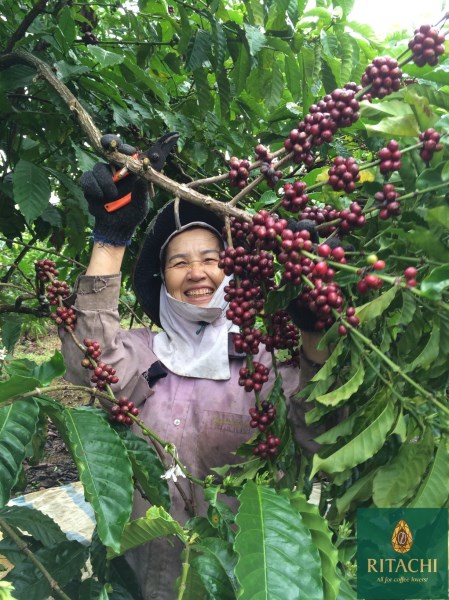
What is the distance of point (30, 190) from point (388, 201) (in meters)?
1.32

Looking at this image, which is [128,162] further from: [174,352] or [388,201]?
[174,352]

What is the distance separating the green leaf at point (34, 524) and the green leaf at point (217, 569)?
2.15ft

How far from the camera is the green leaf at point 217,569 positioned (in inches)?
35.0

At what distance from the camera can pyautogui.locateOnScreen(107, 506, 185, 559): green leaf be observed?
37.2 inches

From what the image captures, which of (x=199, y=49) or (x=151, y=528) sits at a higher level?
(x=199, y=49)

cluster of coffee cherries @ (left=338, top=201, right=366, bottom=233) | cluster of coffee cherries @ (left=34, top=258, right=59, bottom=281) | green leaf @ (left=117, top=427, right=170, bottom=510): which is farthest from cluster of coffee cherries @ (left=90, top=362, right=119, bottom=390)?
cluster of coffee cherries @ (left=338, top=201, right=366, bottom=233)

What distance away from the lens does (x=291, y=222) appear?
1.12 m

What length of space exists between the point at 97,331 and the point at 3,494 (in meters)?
0.66

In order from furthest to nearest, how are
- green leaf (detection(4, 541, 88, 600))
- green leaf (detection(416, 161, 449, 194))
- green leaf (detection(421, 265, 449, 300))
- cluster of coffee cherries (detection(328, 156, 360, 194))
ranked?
green leaf (detection(4, 541, 88, 600)), cluster of coffee cherries (detection(328, 156, 360, 194)), green leaf (detection(416, 161, 449, 194)), green leaf (detection(421, 265, 449, 300))

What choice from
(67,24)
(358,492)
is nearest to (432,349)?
(358,492)

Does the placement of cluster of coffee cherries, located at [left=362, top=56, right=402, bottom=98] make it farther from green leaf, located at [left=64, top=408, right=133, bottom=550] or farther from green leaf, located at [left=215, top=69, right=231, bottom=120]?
green leaf, located at [left=215, top=69, right=231, bottom=120]

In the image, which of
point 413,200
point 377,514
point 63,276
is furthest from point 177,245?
point 63,276

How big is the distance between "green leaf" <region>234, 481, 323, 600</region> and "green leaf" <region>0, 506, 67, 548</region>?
76cm

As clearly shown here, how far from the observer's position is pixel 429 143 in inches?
34.5
